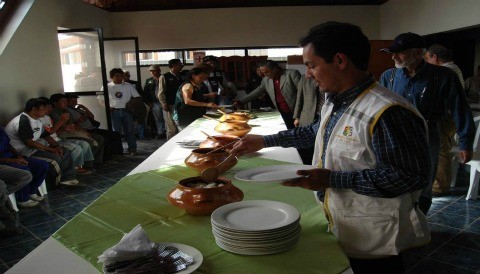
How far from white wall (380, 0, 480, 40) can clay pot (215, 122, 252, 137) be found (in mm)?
3781

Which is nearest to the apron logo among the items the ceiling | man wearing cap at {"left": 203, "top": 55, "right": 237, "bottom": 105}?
man wearing cap at {"left": 203, "top": 55, "right": 237, "bottom": 105}

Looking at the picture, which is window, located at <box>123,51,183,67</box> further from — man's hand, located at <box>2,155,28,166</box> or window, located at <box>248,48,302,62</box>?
man's hand, located at <box>2,155,28,166</box>

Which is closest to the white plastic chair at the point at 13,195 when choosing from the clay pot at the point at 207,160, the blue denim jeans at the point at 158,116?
the clay pot at the point at 207,160

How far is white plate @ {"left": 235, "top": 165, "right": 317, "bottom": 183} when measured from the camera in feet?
3.41

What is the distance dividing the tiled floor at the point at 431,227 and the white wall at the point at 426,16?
7.03ft

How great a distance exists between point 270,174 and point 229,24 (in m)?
7.52

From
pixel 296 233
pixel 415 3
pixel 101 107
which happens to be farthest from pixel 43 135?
pixel 415 3

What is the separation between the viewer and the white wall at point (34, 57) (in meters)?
4.43

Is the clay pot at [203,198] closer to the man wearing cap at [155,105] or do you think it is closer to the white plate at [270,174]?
the white plate at [270,174]

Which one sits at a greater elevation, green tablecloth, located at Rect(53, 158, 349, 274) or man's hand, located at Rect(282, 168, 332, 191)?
man's hand, located at Rect(282, 168, 332, 191)

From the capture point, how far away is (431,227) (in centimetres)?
276

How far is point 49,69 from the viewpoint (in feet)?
17.5

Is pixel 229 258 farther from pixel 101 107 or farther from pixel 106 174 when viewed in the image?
pixel 101 107

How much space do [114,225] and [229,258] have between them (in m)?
0.45
